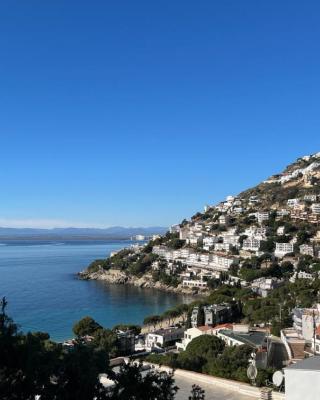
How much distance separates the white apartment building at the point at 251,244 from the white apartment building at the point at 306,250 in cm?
536

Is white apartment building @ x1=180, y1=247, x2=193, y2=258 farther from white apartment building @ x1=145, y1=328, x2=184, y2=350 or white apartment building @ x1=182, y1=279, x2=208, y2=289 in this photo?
white apartment building @ x1=145, y1=328, x2=184, y2=350

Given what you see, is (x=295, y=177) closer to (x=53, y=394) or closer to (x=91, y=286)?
(x=91, y=286)

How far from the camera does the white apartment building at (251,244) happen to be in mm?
50250

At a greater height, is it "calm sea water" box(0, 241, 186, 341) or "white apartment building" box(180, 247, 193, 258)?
"white apartment building" box(180, 247, 193, 258)

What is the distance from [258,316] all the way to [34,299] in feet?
62.7

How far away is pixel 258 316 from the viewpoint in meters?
23.1

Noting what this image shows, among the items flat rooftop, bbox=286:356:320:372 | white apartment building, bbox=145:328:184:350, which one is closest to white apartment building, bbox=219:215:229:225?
white apartment building, bbox=145:328:184:350

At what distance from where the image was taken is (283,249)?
47.1 meters

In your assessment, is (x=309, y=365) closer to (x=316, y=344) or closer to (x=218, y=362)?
(x=218, y=362)

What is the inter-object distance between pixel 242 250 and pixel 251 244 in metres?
1.20

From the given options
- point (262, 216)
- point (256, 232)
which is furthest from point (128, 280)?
point (262, 216)

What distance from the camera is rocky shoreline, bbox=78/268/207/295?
4310cm

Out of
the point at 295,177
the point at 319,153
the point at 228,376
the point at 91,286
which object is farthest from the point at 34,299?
the point at 319,153

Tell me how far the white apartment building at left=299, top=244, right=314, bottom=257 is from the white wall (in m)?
38.7
